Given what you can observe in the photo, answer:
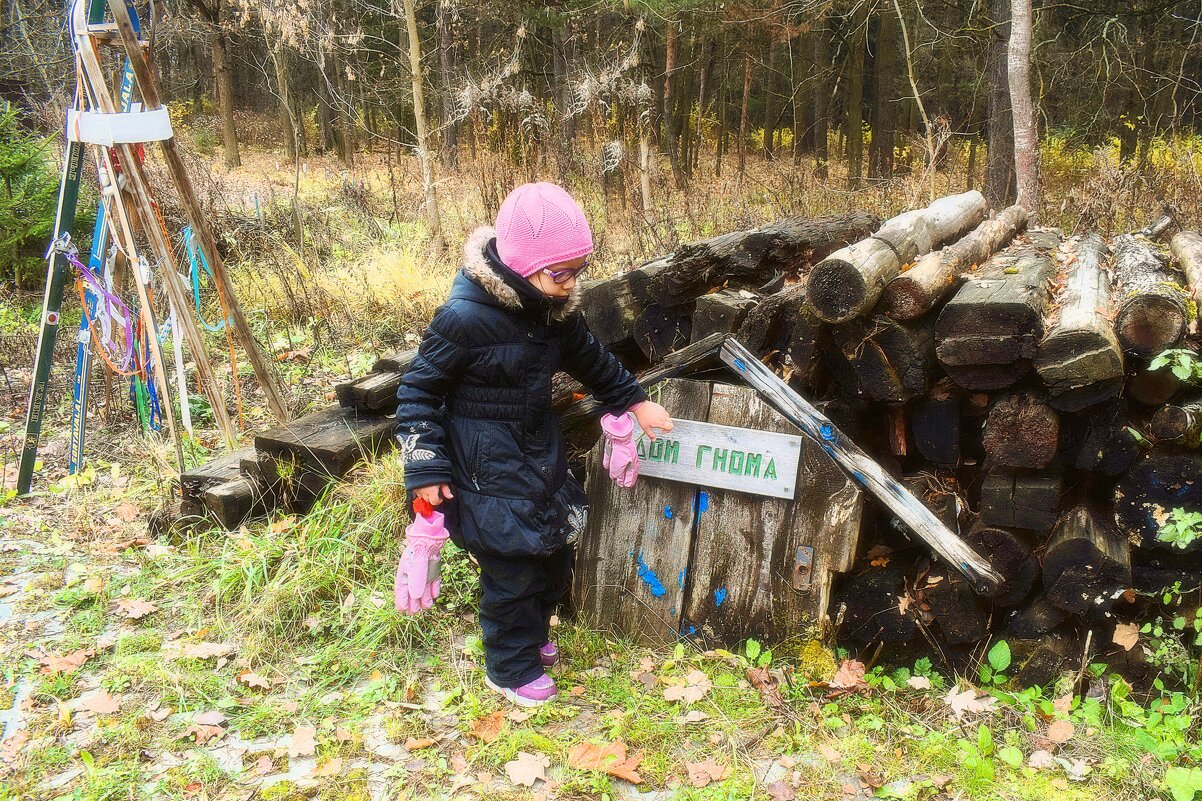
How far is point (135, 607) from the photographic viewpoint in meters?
3.81

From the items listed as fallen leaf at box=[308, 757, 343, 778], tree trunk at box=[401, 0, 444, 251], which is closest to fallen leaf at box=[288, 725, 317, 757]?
fallen leaf at box=[308, 757, 343, 778]

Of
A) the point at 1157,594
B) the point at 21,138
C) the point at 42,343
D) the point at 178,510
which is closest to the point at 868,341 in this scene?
the point at 1157,594

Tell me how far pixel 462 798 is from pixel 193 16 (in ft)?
66.6

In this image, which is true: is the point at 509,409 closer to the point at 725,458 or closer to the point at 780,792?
the point at 725,458

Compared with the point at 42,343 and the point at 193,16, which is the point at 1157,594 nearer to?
the point at 42,343

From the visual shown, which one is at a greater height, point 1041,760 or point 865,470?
point 865,470

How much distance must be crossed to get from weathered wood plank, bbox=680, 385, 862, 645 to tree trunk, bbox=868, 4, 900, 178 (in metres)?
14.3

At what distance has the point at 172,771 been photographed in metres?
2.82

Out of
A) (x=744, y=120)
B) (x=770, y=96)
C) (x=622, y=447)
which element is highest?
(x=770, y=96)

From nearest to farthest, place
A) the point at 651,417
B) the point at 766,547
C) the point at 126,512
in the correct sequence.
A: the point at 651,417, the point at 766,547, the point at 126,512

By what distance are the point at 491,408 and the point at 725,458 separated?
1.05 metres

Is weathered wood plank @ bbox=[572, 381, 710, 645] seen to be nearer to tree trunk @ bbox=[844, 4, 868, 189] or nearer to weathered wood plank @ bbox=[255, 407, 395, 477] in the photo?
weathered wood plank @ bbox=[255, 407, 395, 477]

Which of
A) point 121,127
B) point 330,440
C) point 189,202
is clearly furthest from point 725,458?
point 121,127

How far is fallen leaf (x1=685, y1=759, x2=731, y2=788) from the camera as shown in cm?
277
